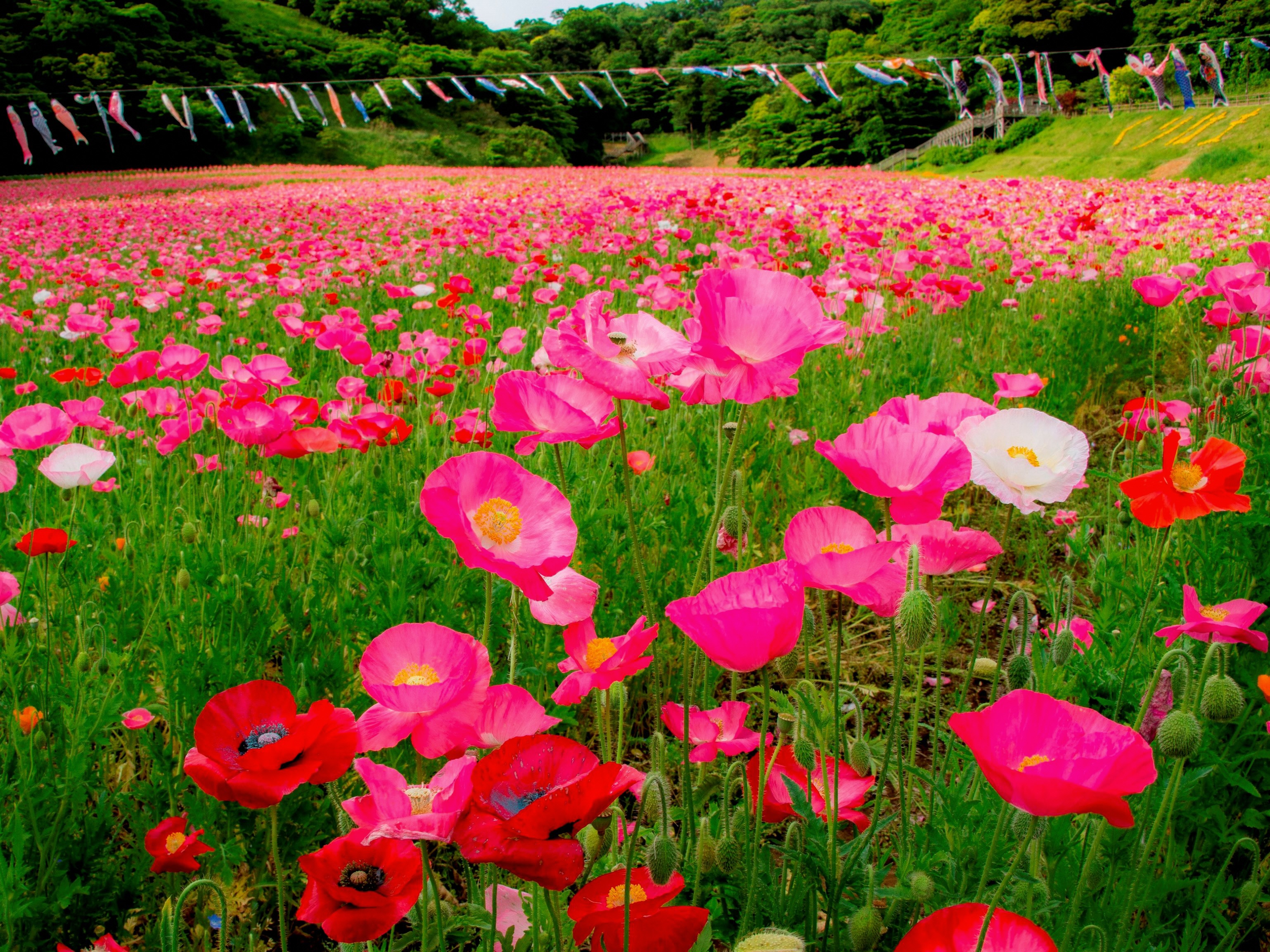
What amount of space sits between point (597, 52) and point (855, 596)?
247ft

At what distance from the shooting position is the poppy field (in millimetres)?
729

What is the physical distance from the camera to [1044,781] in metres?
0.56

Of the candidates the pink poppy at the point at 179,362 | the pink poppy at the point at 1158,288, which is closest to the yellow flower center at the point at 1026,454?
the pink poppy at the point at 1158,288

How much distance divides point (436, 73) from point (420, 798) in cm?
4204

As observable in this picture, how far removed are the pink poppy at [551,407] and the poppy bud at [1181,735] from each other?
0.66 m

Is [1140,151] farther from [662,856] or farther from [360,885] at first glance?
[360,885]

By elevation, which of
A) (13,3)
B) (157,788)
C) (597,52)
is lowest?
(157,788)

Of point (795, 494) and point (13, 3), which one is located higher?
point (13, 3)

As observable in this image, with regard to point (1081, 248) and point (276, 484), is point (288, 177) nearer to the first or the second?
point (1081, 248)

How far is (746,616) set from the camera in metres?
0.71

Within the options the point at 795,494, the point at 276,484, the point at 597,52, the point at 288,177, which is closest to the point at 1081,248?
the point at 795,494

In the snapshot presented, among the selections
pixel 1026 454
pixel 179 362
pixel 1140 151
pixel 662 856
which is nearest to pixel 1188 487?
pixel 1026 454

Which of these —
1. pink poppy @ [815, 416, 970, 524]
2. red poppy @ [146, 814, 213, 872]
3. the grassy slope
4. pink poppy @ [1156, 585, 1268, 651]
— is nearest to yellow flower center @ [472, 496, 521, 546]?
pink poppy @ [815, 416, 970, 524]

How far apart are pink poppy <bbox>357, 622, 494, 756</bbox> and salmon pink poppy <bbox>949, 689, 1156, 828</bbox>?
402mm
